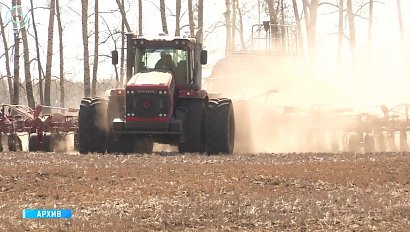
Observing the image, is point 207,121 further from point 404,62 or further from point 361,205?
point 404,62

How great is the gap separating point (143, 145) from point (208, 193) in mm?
8234

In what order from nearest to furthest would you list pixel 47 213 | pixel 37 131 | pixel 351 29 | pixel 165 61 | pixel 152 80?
pixel 47 213
pixel 152 80
pixel 165 61
pixel 37 131
pixel 351 29

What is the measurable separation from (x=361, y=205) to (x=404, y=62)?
33863mm

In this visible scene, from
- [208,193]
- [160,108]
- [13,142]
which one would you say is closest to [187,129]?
[160,108]

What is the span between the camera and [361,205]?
913 centimetres

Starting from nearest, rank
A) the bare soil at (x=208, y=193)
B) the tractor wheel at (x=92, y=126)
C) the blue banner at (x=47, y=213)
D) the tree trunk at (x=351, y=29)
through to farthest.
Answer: the bare soil at (x=208, y=193), the blue banner at (x=47, y=213), the tractor wheel at (x=92, y=126), the tree trunk at (x=351, y=29)

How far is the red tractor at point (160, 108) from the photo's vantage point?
16094 millimetres

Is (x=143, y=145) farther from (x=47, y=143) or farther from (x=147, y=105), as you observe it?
(x=47, y=143)

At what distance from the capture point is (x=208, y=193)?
10.0 m

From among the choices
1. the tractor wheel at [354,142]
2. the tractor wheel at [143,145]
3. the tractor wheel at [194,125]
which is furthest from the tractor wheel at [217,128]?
the tractor wheel at [354,142]

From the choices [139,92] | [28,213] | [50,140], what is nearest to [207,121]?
[139,92]

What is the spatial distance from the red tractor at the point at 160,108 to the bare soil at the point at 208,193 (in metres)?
1.89

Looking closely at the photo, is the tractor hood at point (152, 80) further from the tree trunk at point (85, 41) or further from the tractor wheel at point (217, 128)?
the tree trunk at point (85, 41)

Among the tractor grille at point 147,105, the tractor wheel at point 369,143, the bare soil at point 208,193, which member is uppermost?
the tractor grille at point 147,105
